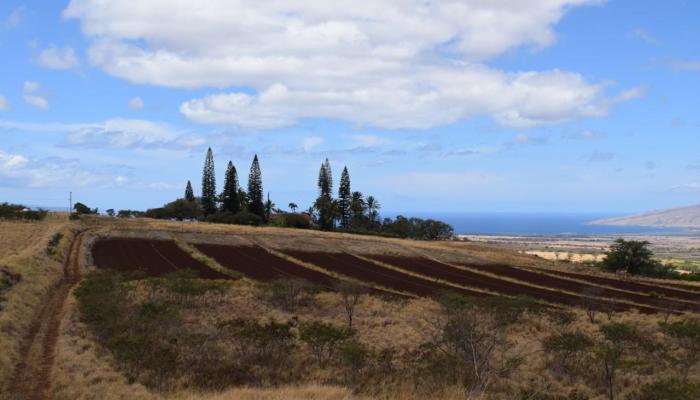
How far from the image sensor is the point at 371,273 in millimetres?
52281

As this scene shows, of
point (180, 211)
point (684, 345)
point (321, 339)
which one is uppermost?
point (180, 211)

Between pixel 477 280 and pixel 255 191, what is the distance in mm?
80623

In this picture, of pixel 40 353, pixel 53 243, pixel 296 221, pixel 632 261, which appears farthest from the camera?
pixel 296 221

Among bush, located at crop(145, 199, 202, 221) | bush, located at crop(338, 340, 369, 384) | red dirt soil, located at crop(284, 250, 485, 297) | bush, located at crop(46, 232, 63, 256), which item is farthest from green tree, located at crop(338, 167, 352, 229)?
bush, located at crop(338, 340, 369, 384)

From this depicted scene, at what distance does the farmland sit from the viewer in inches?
659

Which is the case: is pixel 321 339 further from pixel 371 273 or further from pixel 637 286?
pixel 637 286

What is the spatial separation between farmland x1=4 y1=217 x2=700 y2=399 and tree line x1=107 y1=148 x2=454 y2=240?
172 ft

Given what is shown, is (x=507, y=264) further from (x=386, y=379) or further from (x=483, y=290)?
(x=386, y=379)

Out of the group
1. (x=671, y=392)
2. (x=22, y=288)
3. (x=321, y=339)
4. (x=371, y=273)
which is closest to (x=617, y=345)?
(x=671, y=392)

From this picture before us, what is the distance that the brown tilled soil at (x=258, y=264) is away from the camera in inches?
1797

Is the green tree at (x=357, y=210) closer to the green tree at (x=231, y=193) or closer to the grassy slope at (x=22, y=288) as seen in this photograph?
the green tree at (x=231, y=193)

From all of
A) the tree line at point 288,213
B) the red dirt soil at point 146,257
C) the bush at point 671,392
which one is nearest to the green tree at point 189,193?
the tree line at point 288,213

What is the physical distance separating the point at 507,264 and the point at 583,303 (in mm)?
31761

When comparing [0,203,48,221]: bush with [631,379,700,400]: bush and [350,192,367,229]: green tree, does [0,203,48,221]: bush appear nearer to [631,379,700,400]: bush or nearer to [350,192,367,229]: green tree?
[350,192,367,229]: green tree
